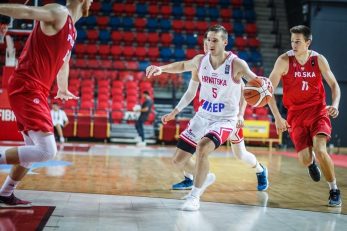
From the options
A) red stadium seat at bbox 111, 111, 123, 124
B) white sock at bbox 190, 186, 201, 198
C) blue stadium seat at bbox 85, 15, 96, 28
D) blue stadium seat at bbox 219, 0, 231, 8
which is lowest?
red stadium seat at bbox 111, 111, 123, 124

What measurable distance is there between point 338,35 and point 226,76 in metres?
13.8

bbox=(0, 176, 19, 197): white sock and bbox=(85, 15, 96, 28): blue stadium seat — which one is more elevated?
bbox=(85, 15, 96, 28): blue stadium seat

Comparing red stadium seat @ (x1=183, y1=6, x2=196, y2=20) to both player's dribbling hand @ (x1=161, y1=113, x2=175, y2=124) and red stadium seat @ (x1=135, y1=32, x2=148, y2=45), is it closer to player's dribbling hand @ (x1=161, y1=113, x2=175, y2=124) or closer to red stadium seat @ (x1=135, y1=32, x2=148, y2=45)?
red stadium seat @ (x1=135, y1=32, x2=148, y2=45)

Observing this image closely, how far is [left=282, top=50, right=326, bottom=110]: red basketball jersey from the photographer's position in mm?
5328

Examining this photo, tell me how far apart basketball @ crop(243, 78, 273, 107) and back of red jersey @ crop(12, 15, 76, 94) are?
176 cm

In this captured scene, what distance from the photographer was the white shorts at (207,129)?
4758 mm

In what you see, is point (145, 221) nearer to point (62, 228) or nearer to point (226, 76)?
point (62, 228)

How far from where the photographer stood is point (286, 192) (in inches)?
235

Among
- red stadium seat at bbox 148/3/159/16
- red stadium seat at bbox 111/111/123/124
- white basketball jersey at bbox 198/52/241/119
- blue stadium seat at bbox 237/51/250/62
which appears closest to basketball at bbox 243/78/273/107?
white basketball jersey at bbox 198/52/241/119

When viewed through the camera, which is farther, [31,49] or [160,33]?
[160,33]

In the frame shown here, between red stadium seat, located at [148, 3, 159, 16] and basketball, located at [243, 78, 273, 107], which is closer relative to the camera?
basketball, located at [243, 78, 273, 107]

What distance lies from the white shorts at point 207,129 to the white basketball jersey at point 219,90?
62 millimetres

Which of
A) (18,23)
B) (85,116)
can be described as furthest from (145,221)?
(85,116)

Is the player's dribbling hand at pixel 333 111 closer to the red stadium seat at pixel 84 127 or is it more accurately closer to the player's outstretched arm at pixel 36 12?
the player's outstretched arm at pixel 36 12
